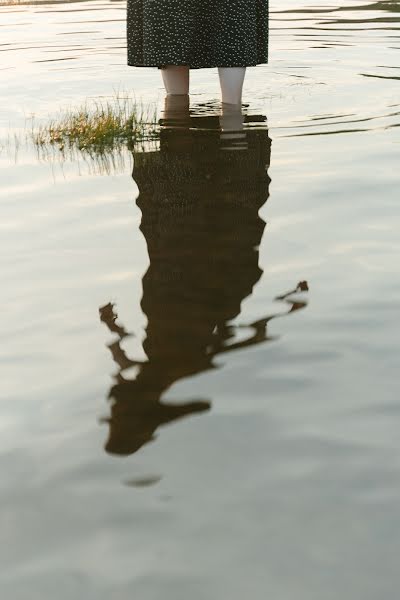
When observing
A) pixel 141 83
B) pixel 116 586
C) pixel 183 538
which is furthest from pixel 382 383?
pixel 141 83

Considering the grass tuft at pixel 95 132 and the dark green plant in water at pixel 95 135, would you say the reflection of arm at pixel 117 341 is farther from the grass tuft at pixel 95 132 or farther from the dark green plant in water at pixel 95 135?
the grass tuft at pixel 95 132

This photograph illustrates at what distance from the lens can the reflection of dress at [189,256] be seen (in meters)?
3.63

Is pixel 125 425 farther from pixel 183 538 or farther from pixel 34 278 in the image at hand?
pixel 34 278

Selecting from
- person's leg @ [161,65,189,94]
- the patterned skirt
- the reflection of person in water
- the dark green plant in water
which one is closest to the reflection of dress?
the reflection of person in water

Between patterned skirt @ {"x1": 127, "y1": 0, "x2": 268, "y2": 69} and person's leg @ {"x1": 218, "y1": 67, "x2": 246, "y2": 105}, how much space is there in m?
0.12

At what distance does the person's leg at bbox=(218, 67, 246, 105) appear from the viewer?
8.85 m

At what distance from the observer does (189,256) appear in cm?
506

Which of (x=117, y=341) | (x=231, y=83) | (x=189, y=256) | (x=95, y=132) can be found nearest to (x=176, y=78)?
(x=231, y=83)

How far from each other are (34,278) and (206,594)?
8.45 ft

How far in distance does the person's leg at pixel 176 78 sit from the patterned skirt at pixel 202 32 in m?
0.47

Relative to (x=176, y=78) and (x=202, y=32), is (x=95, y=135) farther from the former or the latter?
(x=176, y=78)

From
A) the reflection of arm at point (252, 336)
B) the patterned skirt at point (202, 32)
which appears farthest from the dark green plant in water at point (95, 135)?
the reflection of arm at point (252, 336)

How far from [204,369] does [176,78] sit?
5.95 m

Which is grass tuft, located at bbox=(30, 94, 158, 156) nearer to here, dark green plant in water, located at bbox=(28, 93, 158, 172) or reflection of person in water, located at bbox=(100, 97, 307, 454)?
dark green plant in water, located at bbox=(28, 93, 158, 172)
